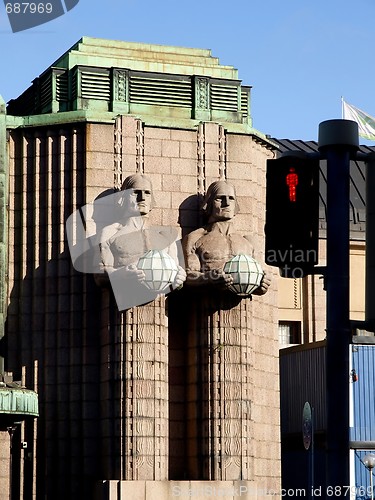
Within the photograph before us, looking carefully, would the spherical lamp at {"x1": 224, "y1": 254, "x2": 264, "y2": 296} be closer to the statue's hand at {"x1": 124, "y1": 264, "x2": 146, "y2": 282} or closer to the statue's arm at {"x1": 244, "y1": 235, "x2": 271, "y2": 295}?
the statue's arm at {"x1": 244, "y1": 235, "x2": 271, "y2": 295}

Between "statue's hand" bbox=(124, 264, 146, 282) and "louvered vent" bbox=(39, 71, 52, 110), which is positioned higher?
"louvered vent" bbox=(39, 71, 52, 110)

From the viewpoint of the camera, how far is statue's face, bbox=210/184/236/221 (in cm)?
3362

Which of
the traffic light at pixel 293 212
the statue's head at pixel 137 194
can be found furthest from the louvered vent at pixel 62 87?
the traffic light at pixel 293 212

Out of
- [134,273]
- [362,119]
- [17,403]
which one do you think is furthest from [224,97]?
[362,119]

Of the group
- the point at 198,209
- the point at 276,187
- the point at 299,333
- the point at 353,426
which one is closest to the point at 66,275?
the point at 198,209

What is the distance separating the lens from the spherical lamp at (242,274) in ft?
107

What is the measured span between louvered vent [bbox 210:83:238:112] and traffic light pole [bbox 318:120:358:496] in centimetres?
2450

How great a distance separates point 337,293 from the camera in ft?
36.3

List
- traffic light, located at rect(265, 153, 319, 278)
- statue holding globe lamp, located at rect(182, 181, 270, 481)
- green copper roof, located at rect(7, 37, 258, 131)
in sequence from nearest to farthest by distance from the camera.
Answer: traffic light, located at rect(265, 153, 319, 278) < statue holding globe lamp, located at rect(182, 181, 270, 481) < green copper roof, located at rect(7, 37, 258, 131)

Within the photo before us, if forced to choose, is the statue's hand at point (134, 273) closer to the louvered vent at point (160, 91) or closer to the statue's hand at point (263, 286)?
the statue's hand at point (263, 286)

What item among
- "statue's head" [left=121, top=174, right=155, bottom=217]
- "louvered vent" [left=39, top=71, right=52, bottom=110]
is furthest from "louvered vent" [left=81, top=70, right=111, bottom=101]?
"statue's head" [left=121, top=174, right=155, bottom=217]

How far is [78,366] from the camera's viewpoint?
3341 cm

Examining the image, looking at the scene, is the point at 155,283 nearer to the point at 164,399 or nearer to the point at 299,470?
the point at 164,399

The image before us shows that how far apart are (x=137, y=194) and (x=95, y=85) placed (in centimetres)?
362
